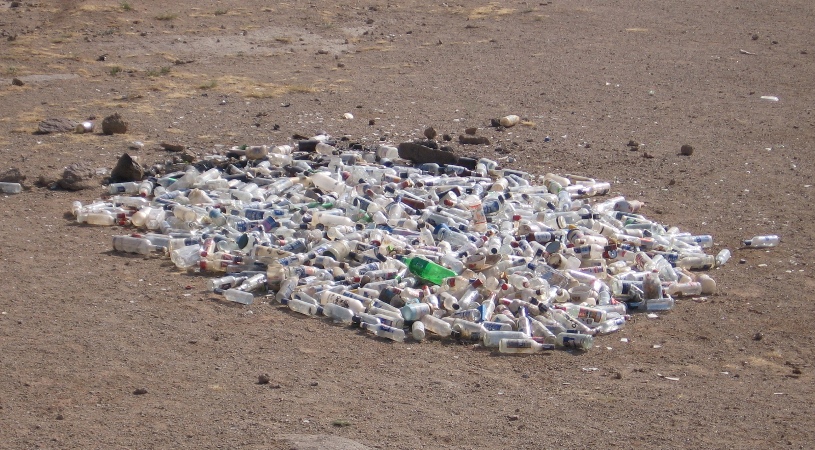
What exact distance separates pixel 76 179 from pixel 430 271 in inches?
149

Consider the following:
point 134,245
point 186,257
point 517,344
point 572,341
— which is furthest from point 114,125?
point 572,341

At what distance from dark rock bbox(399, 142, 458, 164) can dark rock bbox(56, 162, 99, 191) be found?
9.19 feet

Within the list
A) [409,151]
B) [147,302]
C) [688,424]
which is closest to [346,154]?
[409,151]

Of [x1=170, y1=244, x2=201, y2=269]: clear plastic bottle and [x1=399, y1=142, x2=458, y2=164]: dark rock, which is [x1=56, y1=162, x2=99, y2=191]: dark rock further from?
[x1=399, y1=142, x2=458, y2=164]: dark rock

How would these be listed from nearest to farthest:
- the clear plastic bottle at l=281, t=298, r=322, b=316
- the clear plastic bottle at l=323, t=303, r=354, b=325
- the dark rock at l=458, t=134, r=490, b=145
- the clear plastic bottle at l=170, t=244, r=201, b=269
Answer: the clear plastic bottle at l=323, t=303, r=354, b=325
the clear plastic bottle at l=281, t=298, r=322, b=316
the clear plastic bottle at l=170, t=244, r=201, b=269
the dark rock at l=458, t=134, r=490, b=145

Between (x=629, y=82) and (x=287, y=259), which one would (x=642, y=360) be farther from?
(x=629, y=82)

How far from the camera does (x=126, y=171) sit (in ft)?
29.6

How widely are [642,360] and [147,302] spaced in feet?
10.1

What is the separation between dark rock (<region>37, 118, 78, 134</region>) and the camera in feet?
34.5

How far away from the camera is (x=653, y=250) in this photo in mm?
7508

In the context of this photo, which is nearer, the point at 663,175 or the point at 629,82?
the point at 663,175

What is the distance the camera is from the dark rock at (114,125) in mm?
10492

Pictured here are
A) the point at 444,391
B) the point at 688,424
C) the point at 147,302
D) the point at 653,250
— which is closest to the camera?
the point at 688,424

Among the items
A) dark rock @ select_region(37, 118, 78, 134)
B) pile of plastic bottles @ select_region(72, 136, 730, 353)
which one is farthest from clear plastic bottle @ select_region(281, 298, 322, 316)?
dark rock @ select_region(37, 118, 78, 134)
